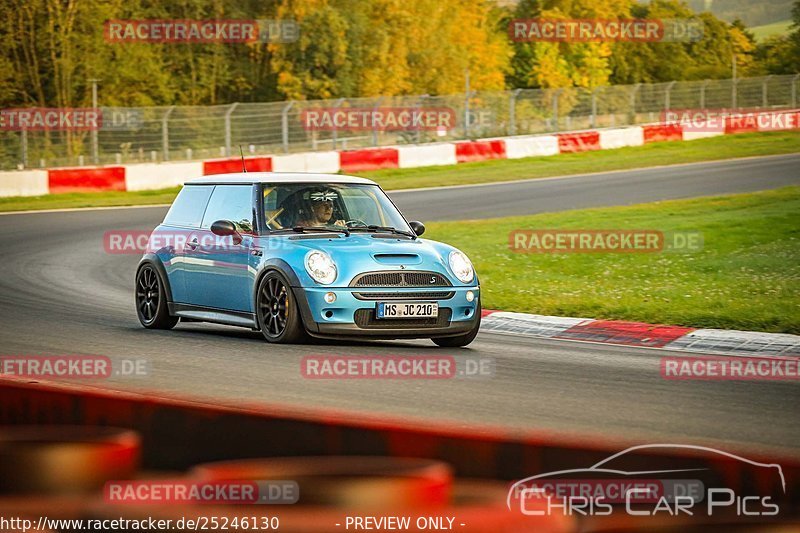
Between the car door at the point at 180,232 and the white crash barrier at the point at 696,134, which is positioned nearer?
the car door at the point at 180,232

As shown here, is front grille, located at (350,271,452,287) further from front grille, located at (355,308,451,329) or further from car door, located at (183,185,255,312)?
car door, located at (183,185,255,312)

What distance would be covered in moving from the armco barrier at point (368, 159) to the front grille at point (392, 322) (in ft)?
76.3

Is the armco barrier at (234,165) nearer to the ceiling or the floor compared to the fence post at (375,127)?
nearer to the floor

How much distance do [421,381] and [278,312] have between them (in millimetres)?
2040

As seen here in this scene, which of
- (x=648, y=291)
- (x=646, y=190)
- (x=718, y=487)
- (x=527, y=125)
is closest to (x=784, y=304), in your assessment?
(x=648, y=291)

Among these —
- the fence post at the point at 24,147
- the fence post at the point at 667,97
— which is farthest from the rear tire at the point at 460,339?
the fence post at the point at 667,97

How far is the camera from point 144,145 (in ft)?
109

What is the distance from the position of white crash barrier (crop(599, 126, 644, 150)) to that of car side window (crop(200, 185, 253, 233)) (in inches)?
1191

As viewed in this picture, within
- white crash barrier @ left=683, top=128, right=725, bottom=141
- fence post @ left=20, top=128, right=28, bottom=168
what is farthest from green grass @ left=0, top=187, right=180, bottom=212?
white crash barrier @ left=683, top=128, right=725, bottom=141

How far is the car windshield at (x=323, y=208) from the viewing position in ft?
36.9

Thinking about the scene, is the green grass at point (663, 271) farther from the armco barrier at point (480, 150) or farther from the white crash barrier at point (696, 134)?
the white crash barrier at point (696, 134)

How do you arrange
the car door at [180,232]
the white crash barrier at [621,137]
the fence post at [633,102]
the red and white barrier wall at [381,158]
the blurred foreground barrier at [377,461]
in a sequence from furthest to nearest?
the fence post at [633,102], the white crash barrier at [621,137], the red and white barrier wall at [381,158], the car door at [180,232], the blurred foreground barrier at [377,461]

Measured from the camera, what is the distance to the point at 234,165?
3122cm

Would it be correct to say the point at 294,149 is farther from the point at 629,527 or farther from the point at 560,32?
the point at 560,32
